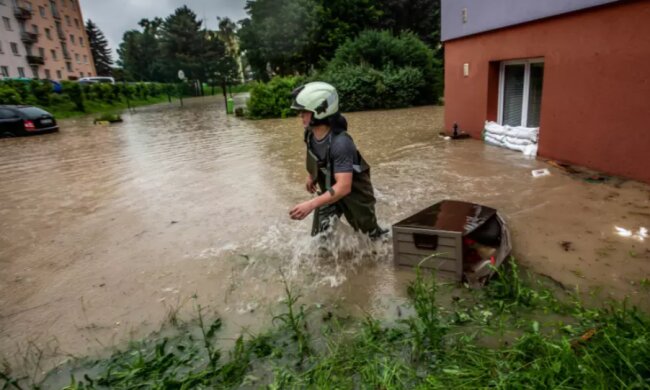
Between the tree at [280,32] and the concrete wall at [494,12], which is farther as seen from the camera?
the tree at [280,32]

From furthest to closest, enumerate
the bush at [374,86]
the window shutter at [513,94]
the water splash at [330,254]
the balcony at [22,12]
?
the balcony at [22,12] → the bush at [374,86] → the window shutter at [513,94] → the water splash at [330,254]

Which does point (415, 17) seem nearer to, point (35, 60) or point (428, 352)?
point (428, 352)

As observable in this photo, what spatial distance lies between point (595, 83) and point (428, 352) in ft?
19.4

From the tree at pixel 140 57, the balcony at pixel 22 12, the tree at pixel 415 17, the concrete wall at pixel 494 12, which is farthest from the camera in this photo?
the tree at pixel 140 57

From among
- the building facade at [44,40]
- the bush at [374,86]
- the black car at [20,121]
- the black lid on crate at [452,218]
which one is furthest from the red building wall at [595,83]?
the building facade at [44,40]

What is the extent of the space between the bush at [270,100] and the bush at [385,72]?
294 centimetres

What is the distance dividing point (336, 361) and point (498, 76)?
879 centimetres

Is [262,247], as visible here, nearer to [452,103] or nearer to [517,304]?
[517,304]

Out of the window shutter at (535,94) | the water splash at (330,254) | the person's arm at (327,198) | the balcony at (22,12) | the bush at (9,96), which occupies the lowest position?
the water splash at (330,254)

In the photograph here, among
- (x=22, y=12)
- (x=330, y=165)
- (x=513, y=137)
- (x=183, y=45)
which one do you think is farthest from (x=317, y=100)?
(x=183, y=45)

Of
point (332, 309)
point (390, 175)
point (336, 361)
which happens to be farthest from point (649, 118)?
point (336, 361)

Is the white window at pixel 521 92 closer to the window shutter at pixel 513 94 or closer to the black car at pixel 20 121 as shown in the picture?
the window shutter at pixel 513 94

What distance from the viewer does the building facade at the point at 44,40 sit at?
1585 inches

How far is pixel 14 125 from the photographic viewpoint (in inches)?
628
